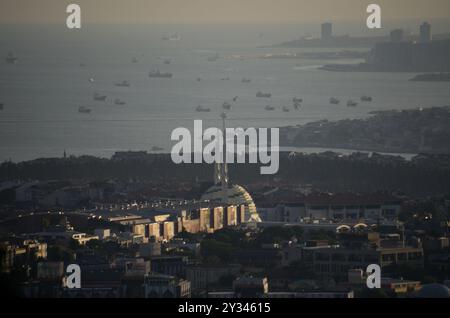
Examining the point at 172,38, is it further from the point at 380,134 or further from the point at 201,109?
the point at 380,134

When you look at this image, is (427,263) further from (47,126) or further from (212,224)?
(47,126)

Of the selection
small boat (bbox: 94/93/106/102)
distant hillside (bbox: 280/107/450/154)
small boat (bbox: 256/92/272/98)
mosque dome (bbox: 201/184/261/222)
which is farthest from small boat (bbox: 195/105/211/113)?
mosque dome (bbox: 201/184/261/222)

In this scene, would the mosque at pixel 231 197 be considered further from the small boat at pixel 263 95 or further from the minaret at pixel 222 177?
the small boat at pixel 263 95

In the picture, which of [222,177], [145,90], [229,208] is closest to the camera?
[229,208]

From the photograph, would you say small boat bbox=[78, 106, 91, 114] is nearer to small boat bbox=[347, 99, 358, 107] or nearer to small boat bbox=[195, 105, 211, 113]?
small boat bbox=[195, 105, 211, 113]

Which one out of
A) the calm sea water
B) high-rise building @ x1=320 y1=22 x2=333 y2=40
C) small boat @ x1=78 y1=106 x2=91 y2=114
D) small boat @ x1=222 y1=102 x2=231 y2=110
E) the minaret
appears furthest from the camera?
high-rise building @ x1=320 y1=22 x2=333 y2=40

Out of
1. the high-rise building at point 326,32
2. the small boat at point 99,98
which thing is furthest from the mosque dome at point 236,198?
the high-rise building at point 326,32

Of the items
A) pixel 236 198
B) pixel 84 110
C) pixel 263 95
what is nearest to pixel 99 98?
pixel 84 110

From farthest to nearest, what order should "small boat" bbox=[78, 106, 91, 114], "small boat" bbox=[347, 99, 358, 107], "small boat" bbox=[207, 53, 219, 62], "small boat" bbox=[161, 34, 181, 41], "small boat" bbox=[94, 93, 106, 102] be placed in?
"small boat" bbox=[161, 34, 181, 41], "small boat" bbox=[207, 53, 219, 62], "small boat" bbox=[347, 99, 358, 107], "small boat" bbox=[94, 93, 106, 102], "small boat" bbox=[78, 106, 91, 114]
